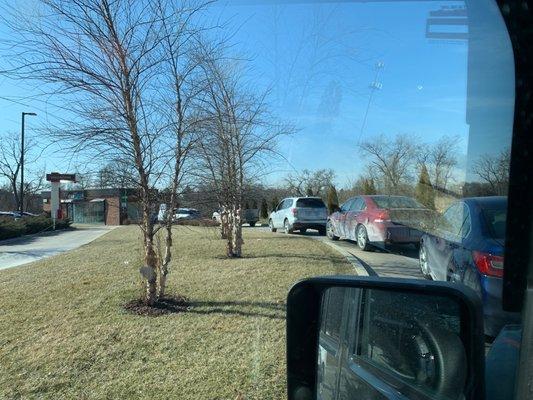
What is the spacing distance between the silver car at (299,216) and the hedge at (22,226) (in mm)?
16402

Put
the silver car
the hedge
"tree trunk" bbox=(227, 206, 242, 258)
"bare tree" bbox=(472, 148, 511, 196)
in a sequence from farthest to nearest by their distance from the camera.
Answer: the hedge < "tree trunk" bbox=(227, 206, 242, 258) < the silver car < "bare tree" bbox=(472, 148, 511, 196)

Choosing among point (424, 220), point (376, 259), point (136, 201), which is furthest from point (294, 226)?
point (424, 220)

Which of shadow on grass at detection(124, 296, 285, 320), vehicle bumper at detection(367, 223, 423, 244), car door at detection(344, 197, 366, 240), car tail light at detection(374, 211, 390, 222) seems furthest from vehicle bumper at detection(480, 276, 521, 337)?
shadow on grass at detection(124, 296, 285, 320)

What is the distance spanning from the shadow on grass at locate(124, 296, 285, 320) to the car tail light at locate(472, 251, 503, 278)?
474 cm

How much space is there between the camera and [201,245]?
14875 mm

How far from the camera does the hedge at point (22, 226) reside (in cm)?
2553

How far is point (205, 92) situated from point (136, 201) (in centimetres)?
185

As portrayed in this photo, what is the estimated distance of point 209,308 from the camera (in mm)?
6949

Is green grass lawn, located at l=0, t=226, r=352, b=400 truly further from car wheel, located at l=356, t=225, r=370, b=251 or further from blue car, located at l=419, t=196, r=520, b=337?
blue car, located at l=419, t=196, r=520, b=337

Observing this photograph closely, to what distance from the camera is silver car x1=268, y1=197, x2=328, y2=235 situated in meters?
9.81

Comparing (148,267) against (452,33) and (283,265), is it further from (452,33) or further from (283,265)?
(452,33)

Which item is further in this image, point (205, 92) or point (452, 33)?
point (205, 92)

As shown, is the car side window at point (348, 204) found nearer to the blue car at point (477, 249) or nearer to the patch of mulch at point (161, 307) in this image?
the blue car at point (477, 249)

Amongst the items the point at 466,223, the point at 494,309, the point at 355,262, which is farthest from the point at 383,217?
the point at 355,262
